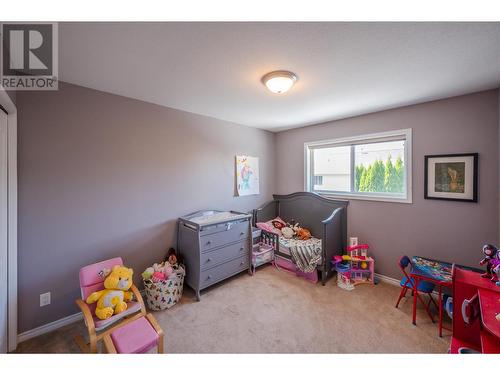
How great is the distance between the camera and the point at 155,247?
2.47 m

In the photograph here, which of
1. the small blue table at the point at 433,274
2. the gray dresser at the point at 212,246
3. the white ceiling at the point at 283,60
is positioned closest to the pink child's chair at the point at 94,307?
the gray dresser at the point at 212,246

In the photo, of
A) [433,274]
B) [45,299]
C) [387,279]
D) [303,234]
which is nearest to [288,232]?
[303,234]

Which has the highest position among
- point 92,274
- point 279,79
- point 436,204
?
point 279,79

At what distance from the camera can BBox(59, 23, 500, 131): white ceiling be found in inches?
47.7

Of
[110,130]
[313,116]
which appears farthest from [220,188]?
[313,116]

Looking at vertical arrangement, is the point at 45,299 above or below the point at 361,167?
below

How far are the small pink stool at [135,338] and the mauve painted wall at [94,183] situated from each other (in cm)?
93

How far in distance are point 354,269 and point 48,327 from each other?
3382mm

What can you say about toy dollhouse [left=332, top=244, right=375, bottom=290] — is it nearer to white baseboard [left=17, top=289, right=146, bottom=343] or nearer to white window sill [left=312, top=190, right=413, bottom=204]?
white window sill [left=312, top=190, right=413, bottom=204]

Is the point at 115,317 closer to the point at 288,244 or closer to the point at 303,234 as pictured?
the point at 288,244

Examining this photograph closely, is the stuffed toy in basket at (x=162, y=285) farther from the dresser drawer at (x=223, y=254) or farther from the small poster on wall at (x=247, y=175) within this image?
the small poster on wall at (x=247, y=175)

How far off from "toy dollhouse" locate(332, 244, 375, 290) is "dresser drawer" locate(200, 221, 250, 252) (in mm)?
1334

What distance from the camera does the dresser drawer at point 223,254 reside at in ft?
7.77

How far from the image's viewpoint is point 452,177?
225cm
